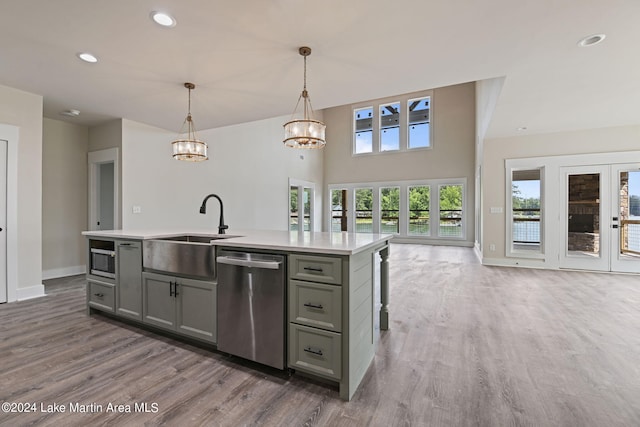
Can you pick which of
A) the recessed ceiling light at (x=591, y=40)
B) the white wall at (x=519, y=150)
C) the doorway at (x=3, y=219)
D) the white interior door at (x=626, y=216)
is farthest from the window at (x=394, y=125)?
the doorway at (x=3, y=219)

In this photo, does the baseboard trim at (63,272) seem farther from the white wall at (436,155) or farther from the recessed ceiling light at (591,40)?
the white wall at (436,155)

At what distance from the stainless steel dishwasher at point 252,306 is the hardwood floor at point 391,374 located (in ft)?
0.52

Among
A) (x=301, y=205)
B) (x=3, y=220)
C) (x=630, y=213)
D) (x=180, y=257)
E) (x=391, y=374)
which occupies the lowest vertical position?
(x=391, y=374)

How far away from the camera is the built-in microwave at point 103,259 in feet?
9.39

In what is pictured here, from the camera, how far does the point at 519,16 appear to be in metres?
2.17

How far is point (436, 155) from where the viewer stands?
935cm

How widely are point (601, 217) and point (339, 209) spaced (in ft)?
23.4

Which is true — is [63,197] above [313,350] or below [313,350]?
above

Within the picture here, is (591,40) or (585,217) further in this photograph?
(585,217)

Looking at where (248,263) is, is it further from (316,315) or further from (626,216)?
(626,216)

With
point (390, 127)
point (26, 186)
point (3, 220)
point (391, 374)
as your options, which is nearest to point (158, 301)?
point (391, 374)

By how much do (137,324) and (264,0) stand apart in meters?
2.96

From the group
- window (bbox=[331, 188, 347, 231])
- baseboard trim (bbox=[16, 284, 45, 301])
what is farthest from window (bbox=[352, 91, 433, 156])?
baseboard trim (bbox=[16, 284, 45, 301])

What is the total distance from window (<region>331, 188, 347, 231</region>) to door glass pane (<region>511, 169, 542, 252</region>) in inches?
230
